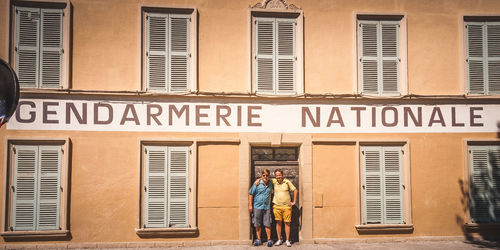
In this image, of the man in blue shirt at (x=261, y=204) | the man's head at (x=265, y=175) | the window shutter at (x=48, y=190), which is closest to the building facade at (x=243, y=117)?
the window shutter at (x=48, y=190)

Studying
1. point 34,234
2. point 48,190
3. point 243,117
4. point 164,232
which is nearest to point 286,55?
point 243,117

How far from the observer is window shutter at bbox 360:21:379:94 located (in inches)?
390

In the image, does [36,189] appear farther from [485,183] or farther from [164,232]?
[485,183]

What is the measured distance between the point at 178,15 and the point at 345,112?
4203 mm

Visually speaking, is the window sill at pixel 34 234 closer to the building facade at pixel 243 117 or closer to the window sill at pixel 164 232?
the building facade at pixel 243 117

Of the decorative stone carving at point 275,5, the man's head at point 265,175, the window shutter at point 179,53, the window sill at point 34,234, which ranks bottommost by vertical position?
the window sill at point 34,234

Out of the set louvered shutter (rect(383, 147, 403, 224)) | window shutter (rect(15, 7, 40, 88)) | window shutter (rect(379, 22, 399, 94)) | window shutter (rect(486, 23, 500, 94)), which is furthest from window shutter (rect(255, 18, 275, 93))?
window shutter (rect(486, 23, 500, 94))

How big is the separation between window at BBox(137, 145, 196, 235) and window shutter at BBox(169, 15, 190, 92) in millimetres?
1386

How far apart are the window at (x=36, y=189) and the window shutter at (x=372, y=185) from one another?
6327 mm

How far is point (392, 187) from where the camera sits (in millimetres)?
9766

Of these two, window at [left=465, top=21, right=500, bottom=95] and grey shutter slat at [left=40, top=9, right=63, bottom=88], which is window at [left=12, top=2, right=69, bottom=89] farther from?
window at [left=465, top=21, right=500, bottom=95]

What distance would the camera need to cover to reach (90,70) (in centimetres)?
944

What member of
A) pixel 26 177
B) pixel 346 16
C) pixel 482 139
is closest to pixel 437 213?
pixel 482 139

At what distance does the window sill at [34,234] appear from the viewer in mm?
8945
